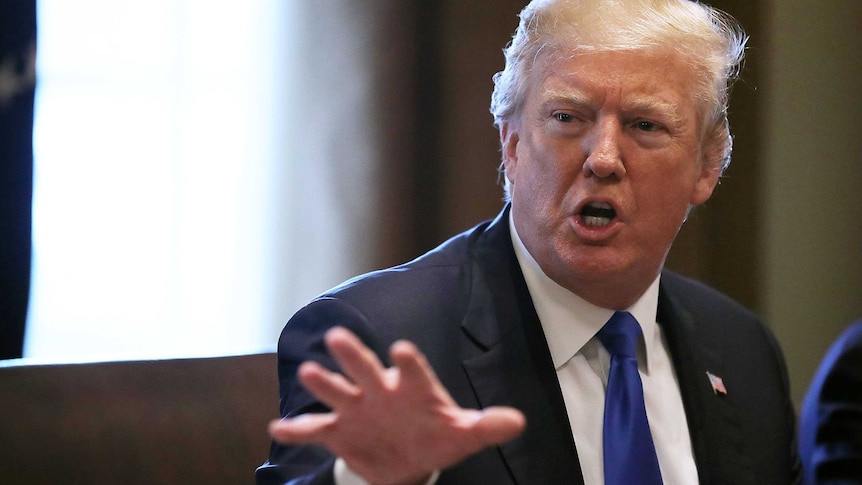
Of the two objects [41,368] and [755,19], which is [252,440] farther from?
[755,19]

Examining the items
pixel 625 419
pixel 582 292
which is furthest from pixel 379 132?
pixel 625 419

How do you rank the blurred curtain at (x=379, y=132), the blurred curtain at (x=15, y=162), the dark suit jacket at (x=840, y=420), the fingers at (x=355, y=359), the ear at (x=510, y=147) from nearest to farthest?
the fingers at (x=355, y=359), the dark suit jacket at (x=840, y=420), the ear at (x=510, y=147), the blurred curtain at (x=15, y=162), the blurred curtain at (x=379, y=132)

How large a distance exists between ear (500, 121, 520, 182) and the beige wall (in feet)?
5.66

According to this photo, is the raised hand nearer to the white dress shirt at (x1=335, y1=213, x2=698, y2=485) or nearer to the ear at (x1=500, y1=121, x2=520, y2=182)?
the white dress shirt at (x1=335, y1=213, x2=698, y2=485)

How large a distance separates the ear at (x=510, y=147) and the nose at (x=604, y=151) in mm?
176

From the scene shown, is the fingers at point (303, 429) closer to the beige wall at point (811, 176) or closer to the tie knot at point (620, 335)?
the tie knot at point (620, 335)

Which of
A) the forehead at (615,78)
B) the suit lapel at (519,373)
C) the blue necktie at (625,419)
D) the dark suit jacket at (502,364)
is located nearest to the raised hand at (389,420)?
the dark suit jacket at (502,364)

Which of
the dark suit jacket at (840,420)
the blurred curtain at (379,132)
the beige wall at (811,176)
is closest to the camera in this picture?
the dark suit jacket at (840,420)

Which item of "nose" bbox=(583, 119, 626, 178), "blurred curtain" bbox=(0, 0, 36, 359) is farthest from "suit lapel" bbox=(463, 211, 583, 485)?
"blurred curtain" bbox=(0, 0, 36, 359)

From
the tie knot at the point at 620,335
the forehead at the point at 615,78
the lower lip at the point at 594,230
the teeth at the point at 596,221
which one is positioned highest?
the forehead at the point at 615,78

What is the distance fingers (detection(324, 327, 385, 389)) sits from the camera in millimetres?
947

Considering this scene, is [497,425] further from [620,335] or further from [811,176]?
[811,176]

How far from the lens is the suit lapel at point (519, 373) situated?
148 centimetres

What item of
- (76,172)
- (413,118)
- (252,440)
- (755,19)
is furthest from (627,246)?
(755,19)
